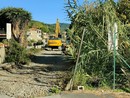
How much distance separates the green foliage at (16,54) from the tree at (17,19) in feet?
30.9

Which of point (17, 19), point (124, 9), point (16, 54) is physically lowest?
point (16, 54)

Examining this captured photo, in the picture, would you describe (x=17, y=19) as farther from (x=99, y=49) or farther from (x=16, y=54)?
(x=99, y=49)

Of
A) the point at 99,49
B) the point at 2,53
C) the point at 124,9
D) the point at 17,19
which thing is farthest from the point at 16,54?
the point at 17,19

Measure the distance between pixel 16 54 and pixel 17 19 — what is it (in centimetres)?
1323

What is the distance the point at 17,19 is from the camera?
33.6 m

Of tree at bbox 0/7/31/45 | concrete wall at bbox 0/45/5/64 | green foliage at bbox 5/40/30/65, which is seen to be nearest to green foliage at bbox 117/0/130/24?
green foliage at bbox 5/40/30/65

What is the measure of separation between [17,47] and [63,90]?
411 inches

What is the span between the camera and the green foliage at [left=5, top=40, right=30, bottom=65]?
2089 cm

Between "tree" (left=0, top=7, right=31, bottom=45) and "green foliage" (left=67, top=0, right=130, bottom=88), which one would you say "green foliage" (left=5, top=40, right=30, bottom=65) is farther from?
"tree" (left=0, top=7, right=31, bottom=45)

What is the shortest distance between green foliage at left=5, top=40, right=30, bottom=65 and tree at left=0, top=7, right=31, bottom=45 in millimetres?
9406

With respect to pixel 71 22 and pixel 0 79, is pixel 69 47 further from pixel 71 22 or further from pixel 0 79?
pixel 0 79

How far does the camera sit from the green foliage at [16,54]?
2089cm

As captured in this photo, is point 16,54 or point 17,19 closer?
point 16,54

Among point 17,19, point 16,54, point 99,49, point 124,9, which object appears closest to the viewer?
point 99,49
